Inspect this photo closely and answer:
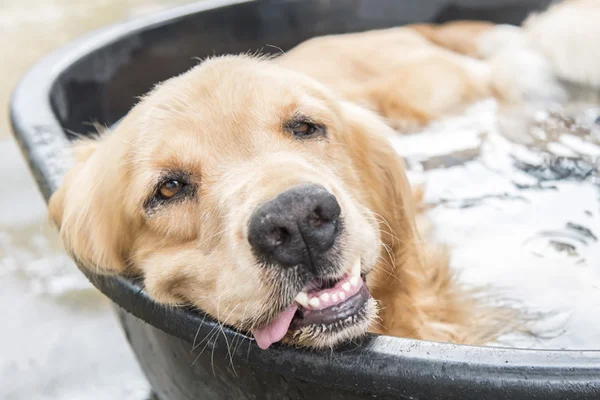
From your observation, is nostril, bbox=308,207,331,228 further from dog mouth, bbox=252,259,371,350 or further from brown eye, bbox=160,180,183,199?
brown eye, bbox=160,180,183,199

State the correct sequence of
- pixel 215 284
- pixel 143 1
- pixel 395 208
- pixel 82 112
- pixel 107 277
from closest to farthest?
1. pixel 215 284
2. pixel 107 277
3. pixel 395 208
4. pixel 82 112
5. pixel 143 1

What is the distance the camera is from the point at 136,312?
1.93 metres

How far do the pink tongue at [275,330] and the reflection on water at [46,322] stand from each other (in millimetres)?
1811

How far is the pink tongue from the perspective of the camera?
5.40 feet

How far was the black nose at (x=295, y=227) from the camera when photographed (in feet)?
5.03

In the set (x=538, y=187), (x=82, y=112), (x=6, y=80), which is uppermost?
(x=82, y=112)

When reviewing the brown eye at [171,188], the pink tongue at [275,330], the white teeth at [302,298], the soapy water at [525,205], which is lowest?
the soapy water at [525,205]

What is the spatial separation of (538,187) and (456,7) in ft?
7.57

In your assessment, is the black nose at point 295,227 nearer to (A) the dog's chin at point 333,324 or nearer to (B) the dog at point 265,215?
(B) the dog at point 265,215

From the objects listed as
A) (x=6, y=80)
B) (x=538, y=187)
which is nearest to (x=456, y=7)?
(x=538, y=187)

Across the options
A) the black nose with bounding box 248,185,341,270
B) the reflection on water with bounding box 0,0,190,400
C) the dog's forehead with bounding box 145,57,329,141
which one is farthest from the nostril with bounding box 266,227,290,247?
the reflection on water with bounding box 0,0,190,400

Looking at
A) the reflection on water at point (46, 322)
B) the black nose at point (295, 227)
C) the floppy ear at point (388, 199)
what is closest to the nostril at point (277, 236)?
the black nose at point (295, 227)

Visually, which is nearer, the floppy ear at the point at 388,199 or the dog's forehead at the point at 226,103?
the dog's forehead at the point at 226,103

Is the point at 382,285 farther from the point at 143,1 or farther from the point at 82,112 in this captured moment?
the point at 143,1
